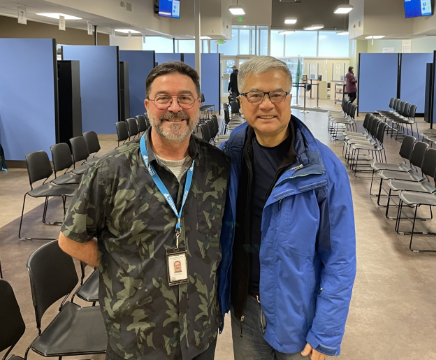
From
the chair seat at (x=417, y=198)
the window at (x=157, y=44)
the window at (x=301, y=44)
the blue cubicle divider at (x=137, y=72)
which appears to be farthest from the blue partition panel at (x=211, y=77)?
the chair seat at (x=417, y=198)

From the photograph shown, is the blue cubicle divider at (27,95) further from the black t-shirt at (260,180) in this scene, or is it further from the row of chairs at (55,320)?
the black t-shirt at (260,180)

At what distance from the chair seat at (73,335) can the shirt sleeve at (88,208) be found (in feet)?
3.07

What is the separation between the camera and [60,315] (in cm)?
266

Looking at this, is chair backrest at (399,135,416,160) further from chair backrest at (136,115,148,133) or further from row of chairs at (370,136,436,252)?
chair backrest at (136,115,148,133)

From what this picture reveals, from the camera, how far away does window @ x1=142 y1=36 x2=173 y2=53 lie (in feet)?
72.2

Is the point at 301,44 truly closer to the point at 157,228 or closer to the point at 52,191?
the point at 52,191

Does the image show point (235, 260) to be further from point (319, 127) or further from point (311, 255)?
point (319, 127)

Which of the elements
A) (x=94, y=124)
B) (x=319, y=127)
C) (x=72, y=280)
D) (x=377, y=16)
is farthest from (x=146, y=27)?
(x=72, y=280)

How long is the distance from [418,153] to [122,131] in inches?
199

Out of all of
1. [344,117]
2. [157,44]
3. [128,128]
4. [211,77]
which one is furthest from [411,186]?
[157,44]

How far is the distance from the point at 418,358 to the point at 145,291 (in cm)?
229

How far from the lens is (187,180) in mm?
1650

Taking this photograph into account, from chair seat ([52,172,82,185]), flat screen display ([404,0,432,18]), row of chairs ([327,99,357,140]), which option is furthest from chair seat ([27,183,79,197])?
flat screen display ([404,0,432,18])

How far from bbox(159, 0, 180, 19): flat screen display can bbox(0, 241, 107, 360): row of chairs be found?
13.5 meters
